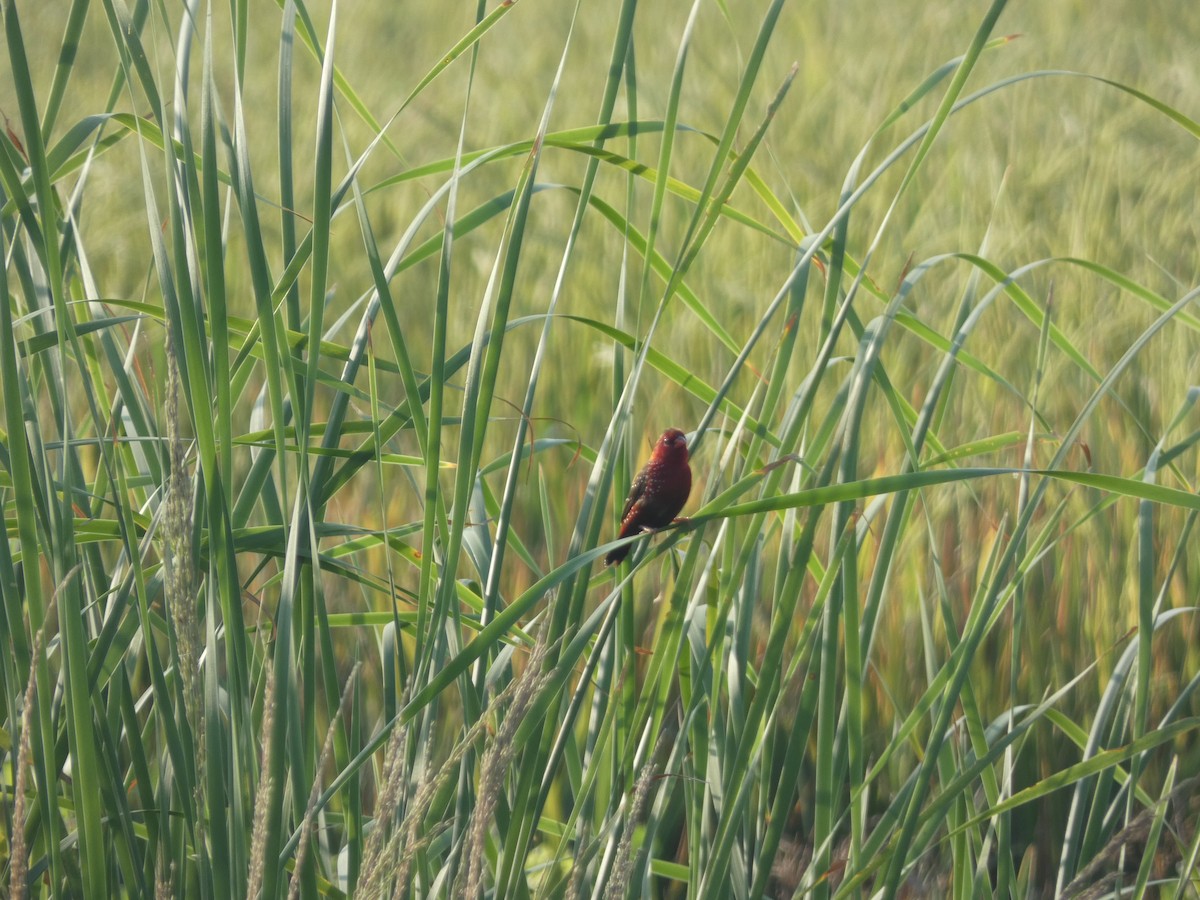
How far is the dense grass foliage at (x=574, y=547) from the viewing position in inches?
28.9

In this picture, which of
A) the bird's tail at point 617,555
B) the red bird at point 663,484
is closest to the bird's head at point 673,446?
the red bird at point 663,484

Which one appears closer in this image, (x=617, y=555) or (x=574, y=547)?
(x=574, y=547)

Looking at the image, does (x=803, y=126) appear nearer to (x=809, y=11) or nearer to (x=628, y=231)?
(x=809, y=11)

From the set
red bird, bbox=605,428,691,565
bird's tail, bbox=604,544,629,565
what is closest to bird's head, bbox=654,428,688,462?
red bird, bbox=605,428,691,565

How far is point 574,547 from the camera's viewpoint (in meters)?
0.86

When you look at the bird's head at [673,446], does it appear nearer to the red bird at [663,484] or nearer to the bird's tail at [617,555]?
the red bird at [663,484]

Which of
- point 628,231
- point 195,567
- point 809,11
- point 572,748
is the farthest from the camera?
point 809,11

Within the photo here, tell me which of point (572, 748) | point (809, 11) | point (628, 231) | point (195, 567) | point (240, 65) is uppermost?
point (809, 11)

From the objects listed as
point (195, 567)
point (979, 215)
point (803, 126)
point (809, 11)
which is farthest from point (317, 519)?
point (809, 11)

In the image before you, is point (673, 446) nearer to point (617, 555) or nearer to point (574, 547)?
point (617, 555)

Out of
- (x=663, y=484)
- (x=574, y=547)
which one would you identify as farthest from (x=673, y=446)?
(x=574, y=547)

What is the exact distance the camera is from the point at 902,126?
11.7ft

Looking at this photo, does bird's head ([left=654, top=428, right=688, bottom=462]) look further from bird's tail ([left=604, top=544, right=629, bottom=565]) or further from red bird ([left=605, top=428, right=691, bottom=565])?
bird's tail ([left=604, top=544, right=629, bottom=565])

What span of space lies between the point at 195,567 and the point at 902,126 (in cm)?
336
